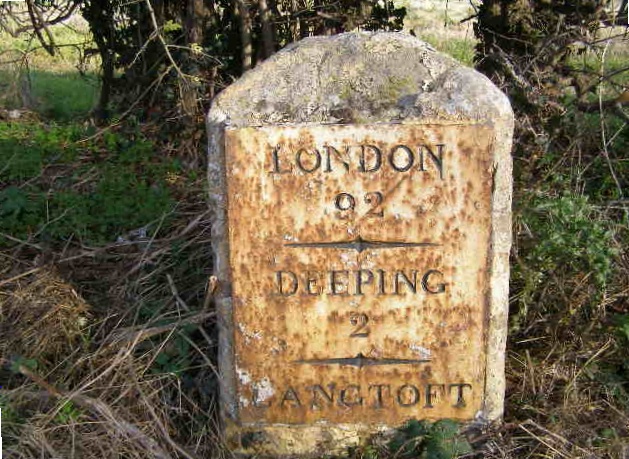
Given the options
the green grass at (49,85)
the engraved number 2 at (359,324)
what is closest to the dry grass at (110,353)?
the engraved number 2 at (359,324)

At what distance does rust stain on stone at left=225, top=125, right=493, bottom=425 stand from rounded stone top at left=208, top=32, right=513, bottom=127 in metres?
0.04

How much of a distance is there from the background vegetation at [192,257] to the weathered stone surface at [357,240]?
0.15 metres

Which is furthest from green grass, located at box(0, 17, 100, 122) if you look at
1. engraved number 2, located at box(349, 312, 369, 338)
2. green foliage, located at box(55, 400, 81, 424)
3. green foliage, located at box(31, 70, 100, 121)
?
engraved number 2, located at box(349, 312, 369, 338)

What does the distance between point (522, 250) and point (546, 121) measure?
1112mm

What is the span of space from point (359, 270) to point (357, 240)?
97 mm

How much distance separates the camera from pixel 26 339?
2.55 meters

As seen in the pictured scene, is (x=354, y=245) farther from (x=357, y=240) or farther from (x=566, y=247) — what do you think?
(x=566, y=247)

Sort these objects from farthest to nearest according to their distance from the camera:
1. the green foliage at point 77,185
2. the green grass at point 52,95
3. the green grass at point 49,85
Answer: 1. the green grass at point 52,95
2. the green grass at point 49,85
3. the green foliage at point 77,185

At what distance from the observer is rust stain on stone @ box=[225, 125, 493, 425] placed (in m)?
1.99

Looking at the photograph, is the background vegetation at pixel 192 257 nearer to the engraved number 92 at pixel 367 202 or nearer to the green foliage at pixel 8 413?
the green foliage at pixel 8 413

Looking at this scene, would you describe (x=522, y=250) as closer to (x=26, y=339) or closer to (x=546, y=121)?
(x=546, y=121)

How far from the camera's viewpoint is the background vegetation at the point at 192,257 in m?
2.25

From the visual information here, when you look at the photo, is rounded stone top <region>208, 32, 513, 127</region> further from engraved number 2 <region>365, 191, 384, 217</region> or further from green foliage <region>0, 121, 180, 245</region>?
green foliage <region>0, 121, 180, 245</region>

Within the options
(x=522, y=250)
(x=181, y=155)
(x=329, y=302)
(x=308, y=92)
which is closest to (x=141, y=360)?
(x=329, y=302)
